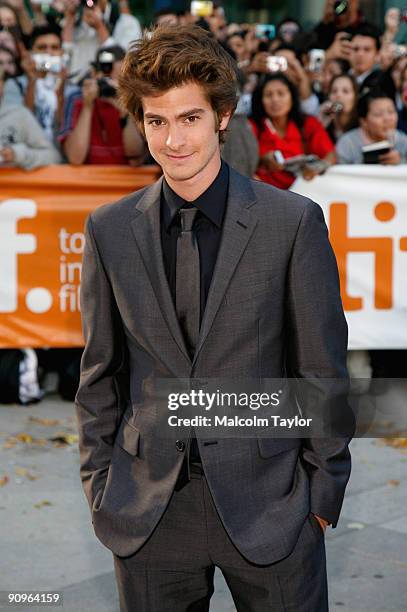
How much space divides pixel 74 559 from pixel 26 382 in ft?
9.97

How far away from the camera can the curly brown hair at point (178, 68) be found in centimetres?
249

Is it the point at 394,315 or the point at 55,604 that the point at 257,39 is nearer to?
the point at 394,315

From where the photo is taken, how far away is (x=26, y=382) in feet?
26.2

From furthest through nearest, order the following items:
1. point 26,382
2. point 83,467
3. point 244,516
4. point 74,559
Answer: point 26,382
point 74,559
point 83,467
point 244,516

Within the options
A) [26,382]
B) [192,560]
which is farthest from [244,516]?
[26,382]

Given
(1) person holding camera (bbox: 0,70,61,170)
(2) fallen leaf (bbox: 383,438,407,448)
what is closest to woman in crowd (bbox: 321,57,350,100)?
(1) person holding camera (bbox: 0,70,61,170)

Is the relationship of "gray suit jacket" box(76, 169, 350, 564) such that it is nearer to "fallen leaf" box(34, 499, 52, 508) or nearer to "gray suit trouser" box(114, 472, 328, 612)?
"gray suit trouser" box(114, 472, 328, 612)

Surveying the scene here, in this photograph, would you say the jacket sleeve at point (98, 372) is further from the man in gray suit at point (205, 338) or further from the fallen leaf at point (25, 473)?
the fallen leaf at point (25, 473)

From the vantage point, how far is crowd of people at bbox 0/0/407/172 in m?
8.13

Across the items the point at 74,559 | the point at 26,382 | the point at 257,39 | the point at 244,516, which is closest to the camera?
the point at 244,516

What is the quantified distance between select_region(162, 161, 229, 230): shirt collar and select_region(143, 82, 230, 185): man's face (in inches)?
2.7

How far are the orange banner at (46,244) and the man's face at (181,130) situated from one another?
18.1ft

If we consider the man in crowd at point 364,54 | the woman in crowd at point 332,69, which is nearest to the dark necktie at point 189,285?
the woman in crowd at point 332,69

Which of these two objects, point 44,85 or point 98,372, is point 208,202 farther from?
point 44,85
